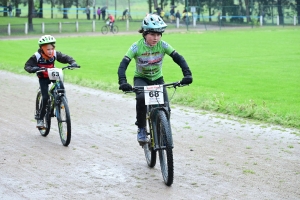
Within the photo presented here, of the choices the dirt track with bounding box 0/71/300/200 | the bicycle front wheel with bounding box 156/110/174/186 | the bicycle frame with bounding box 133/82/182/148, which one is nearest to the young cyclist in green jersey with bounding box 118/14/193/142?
the bicycle frame with bounding box 133/82/182/148

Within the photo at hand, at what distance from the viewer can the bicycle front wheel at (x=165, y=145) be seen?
798 centimetres

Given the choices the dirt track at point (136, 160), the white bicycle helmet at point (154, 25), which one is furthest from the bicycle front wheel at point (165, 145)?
the white bicycle helmet at point (154, 25)

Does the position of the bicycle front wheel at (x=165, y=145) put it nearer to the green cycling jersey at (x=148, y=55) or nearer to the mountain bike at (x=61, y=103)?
the green cycling jersey at (x=148, y=55)

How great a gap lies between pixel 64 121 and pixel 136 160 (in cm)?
163

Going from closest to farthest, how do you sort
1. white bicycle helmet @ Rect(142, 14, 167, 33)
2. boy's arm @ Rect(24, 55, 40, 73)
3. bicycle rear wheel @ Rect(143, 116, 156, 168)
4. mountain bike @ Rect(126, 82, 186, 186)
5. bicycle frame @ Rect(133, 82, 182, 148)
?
1. mountain bike @ Rect(126, 82, 186, 186)
2. bicycle frame @ Rect(133, 82, 182, 148)
3. white bicycle helmet @ Rect(142, 14, 167, 33)
4. bicycle rear wheel @ Rect(143, 116, 156, 168)
5. boy's arm @ Rect(24, 55, 40, 73)

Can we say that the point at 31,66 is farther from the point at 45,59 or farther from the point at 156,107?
the point at 156,107

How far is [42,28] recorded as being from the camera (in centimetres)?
6028

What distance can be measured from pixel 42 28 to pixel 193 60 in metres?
33.3

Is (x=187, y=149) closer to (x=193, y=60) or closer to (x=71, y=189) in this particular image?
(x=71, y=189)

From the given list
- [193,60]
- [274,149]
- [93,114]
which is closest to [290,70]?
[193,60]

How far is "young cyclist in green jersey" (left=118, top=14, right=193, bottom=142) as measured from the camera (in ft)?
28.3

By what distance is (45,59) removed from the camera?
37.4 ft

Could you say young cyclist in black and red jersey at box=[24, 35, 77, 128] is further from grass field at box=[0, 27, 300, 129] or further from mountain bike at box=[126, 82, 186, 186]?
grass field at box=[0, 27, 300, 129]

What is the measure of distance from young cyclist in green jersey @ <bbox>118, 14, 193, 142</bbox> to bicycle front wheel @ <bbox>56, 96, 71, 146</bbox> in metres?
1.73
